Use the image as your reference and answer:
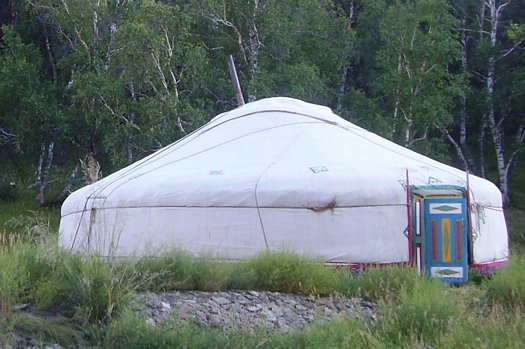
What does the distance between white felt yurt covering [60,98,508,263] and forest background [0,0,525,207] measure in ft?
11.6

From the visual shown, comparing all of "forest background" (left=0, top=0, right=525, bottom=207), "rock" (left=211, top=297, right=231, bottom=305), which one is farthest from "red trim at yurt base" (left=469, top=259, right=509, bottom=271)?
"forest background" (left=0, top=0, right=525, bottom=207)

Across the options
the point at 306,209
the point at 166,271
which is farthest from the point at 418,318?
the point at 306,209

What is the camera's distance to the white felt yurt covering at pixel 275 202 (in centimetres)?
962

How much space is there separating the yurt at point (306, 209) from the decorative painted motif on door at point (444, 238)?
0.03ft

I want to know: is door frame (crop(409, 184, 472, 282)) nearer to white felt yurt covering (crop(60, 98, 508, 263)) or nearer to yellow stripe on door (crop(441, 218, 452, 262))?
white felt yurt covering (crop(60, 98, 508, 263))

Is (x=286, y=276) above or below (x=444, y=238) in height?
below

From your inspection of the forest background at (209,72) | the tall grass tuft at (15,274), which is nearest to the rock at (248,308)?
the tall grass tuft at (15,274)

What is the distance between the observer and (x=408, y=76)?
685 inches

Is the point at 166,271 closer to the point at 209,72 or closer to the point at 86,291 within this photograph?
the point at 86,291

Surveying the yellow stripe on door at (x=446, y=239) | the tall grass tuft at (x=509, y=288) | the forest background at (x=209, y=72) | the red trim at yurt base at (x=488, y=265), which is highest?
the forest background at (x=209, y=72)

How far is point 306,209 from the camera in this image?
960 centimetres

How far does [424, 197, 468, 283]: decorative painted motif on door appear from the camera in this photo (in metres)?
9.62

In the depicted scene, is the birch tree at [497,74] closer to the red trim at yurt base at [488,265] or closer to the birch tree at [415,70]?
the birch tree at [415,70]

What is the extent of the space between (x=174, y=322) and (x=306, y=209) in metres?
4.18
